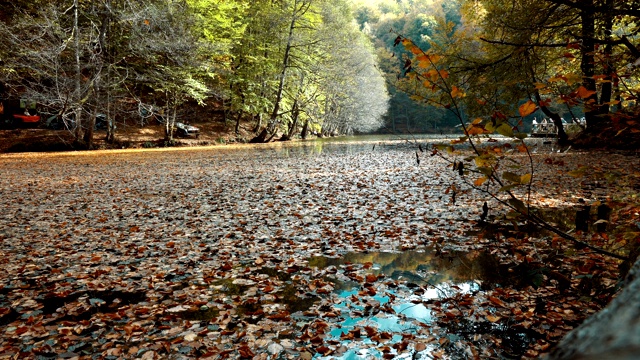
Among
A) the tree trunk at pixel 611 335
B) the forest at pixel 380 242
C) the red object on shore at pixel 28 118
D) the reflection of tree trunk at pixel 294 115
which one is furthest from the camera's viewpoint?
the reflection of tree trunk at pixel 294 115

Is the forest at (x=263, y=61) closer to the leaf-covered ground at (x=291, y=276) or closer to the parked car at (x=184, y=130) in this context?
the parked car at (x=184, y=130)

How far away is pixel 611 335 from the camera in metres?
0.52

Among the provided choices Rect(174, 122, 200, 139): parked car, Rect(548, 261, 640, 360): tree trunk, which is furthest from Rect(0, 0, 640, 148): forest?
Rect(548, 261, 640, 360): tree trunk

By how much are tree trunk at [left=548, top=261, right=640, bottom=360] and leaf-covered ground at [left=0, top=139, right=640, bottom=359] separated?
2.23 m

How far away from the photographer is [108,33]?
862 inches

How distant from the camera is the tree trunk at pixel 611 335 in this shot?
45 centimetres

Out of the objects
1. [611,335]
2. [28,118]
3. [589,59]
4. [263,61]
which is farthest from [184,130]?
[611,335]

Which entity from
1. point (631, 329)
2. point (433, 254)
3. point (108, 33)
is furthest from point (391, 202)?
point (108, 33)

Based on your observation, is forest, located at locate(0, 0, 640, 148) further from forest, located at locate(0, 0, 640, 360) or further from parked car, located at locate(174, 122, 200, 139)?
parked car, located at locate(174, 122, 200, 139)

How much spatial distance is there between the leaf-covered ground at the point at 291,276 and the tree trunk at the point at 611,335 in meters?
2.23

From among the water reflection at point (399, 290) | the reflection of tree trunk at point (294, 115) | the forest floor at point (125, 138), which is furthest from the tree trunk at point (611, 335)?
the reflection of tree trunk at point (294, 115)

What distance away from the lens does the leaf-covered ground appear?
3.14m

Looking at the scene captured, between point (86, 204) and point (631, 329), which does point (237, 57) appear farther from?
point (631, 329)

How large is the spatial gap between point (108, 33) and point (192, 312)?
23.1 meters
